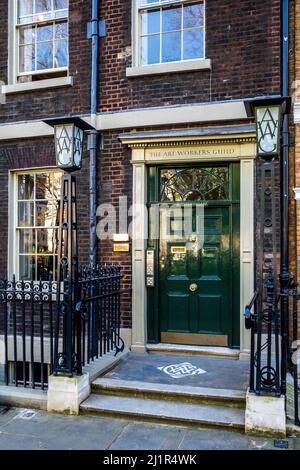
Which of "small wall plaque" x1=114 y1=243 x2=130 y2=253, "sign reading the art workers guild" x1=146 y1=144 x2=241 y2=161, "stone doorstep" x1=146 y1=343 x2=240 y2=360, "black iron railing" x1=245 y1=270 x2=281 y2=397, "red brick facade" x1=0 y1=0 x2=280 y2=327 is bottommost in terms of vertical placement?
"stone doorstep" x1=146 y1=343 x2=240 y2=360

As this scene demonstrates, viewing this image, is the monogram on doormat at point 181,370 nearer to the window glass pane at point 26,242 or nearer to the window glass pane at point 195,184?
the window glass pane at point 195,184

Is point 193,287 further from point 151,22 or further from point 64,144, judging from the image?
point 151,22

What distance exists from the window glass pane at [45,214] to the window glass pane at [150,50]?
2798 millimetres

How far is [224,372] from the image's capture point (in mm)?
5418

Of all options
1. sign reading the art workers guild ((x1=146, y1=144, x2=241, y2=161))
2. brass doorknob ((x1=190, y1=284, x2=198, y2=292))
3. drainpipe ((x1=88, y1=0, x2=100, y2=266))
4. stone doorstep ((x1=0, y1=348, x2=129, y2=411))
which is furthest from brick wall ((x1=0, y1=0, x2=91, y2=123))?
stone doorstep ((x1=0, y1=348, x2=129, y2=411))

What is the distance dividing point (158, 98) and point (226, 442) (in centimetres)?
476

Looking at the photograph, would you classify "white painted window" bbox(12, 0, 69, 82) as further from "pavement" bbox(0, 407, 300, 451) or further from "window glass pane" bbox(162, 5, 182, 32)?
"pavement" bbox(0, 407, 300, 451)

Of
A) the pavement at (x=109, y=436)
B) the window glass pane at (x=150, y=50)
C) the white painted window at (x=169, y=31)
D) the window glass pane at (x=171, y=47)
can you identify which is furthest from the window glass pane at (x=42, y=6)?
the pavement at (x=109, y=436)

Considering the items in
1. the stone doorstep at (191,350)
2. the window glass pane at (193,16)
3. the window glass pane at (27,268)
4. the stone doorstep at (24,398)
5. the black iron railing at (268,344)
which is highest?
the window glass pane at (193,16)

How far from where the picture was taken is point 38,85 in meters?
7.12

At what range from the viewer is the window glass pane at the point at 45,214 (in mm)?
7262

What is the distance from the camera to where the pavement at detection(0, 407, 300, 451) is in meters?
3.90

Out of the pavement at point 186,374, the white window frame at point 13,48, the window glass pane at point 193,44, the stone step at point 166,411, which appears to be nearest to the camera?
the stone step at point 166,411

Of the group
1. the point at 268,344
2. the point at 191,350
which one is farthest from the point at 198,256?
the point at 268,344
